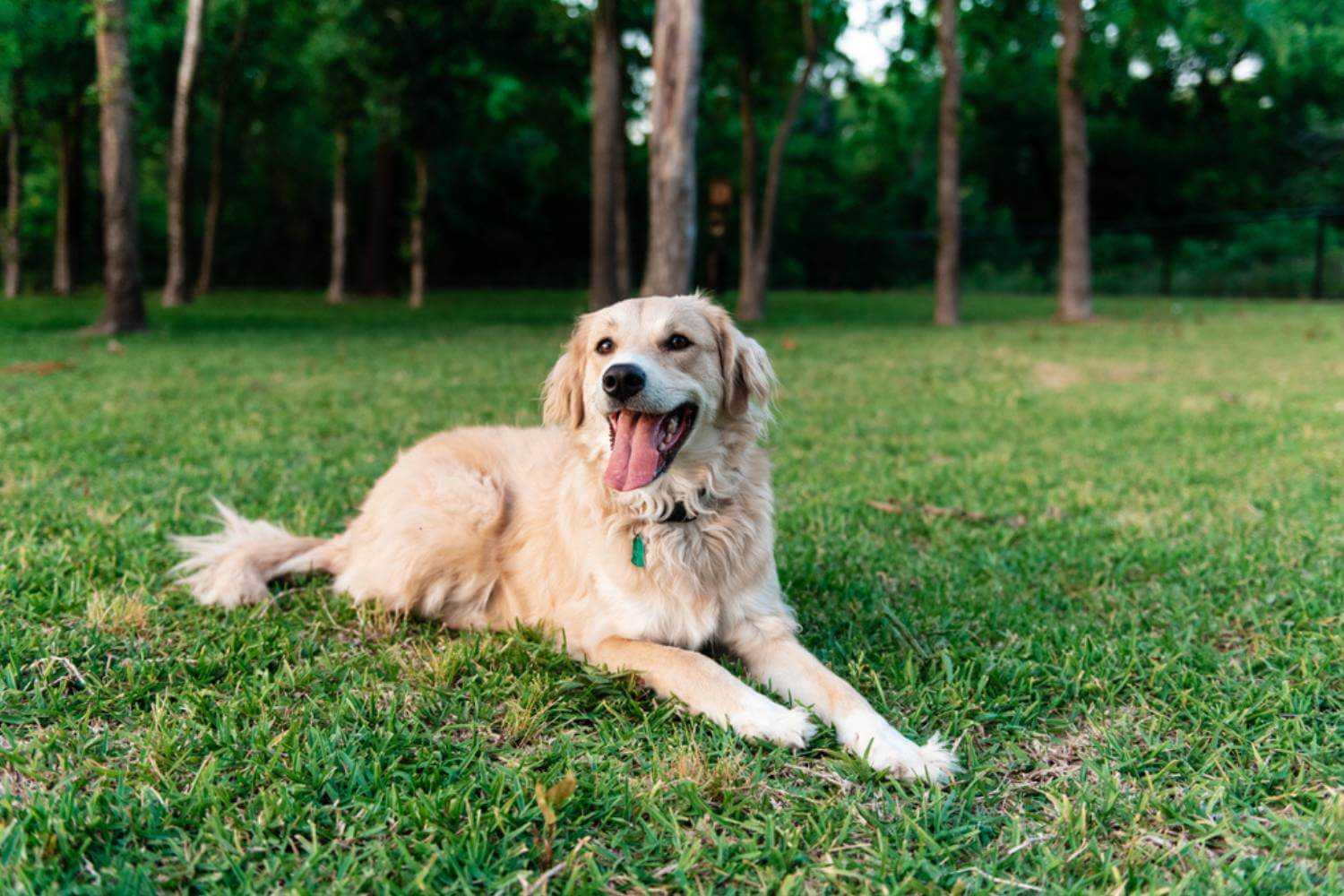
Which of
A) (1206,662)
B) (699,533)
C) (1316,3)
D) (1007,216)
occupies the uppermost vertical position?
(1316,3)

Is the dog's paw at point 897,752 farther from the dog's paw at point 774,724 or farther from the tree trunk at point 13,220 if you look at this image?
the tree trunk at point 13,220

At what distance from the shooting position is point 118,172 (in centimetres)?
1336

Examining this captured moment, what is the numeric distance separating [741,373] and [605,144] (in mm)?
14098

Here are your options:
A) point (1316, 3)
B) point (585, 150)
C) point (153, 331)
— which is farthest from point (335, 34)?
point (1316, 3)

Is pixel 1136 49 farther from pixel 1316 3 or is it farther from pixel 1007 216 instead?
pixel 1007 216

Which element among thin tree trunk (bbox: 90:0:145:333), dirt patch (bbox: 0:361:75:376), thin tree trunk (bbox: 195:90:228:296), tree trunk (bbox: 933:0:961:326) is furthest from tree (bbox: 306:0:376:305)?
tree trunk (bbox: 933:0:961:326)

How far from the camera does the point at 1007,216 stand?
34.6 metres

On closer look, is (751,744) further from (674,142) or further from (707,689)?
(674,142)

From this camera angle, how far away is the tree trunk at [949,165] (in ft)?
55.0

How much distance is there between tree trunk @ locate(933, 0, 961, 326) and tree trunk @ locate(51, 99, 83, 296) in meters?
20.7

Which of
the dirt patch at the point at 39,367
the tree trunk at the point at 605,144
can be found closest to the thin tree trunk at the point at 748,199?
the tree trunk at the point at 605,144

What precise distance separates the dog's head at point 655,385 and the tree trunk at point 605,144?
12.7m

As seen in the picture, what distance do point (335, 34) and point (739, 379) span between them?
17.9 metres

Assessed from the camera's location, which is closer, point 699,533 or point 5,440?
point 699,533
